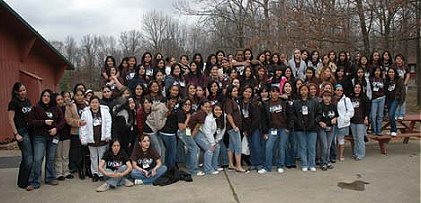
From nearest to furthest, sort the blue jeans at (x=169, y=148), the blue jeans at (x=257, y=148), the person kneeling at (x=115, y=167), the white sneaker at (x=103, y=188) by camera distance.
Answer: the white sneaker at (x=103, y=188), the person kneeling at (x=115, y=167), the blue jeans at (x=169, y=148), the blue jeans at (x=257, y=148)

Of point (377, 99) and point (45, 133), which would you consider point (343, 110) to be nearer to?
point (377, 99)

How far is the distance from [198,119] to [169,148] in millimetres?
757

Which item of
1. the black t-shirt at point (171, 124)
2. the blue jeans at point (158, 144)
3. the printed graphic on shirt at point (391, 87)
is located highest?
the printed graphic on shirt at point (391, 87)

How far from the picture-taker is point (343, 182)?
6.68 m

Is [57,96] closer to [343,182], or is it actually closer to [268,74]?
[268,74]

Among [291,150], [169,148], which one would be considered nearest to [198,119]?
[169,148]

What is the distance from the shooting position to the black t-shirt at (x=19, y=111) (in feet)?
21.2

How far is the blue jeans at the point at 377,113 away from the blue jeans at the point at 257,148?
9.25ft

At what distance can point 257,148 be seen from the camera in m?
7.67

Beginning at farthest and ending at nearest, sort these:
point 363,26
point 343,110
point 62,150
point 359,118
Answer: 1. point 363,26
2. point 359,118
3. point 343,110
4. point 62,150

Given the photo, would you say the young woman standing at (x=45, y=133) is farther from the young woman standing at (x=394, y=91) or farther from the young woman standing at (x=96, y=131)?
the young woman standing at (x=394, y=91)

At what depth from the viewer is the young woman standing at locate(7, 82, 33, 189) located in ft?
21.2

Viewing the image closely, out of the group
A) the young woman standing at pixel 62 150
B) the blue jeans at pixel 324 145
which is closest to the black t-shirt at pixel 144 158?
the young woman standing at pixel 62 150

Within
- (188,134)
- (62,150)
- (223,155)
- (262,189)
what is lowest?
(262,189)
